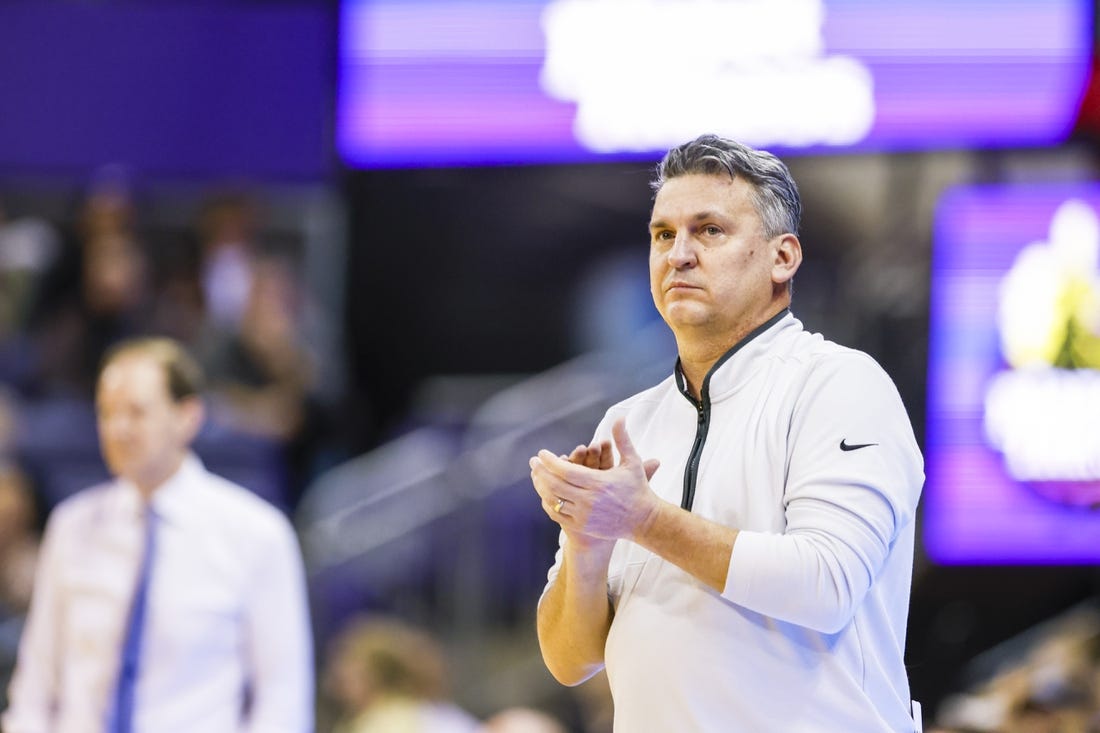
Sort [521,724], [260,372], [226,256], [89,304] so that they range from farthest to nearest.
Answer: [226,256], [89,304], [260,372], [521,724]

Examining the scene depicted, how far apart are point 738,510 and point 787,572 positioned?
0.79 ft

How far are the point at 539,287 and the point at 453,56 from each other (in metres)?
2.42

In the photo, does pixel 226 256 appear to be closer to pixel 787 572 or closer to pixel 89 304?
pixel 89 304

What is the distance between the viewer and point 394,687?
6.80 m

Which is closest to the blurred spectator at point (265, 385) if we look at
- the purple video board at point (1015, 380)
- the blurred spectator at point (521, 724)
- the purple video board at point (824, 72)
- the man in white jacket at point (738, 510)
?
the purple video board at point (824, 72)

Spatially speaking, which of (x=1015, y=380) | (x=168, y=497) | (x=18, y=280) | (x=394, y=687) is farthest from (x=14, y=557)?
(x=1015, y=380)

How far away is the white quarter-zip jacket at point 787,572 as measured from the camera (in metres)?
2.56

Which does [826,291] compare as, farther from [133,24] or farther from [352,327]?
[133,24]

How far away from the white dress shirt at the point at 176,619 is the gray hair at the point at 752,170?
295 cm

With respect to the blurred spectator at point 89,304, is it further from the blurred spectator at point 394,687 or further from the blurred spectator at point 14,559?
the blurred spectator at point 394,687

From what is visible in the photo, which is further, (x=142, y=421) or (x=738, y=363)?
(x=142, y=421)

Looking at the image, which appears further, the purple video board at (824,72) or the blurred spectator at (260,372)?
the blurred spectator at (260,372)

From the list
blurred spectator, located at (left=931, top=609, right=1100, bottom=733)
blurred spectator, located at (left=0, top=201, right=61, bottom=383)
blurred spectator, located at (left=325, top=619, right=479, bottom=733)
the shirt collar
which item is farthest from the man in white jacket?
blurred spectator, located at (left=0, top=201, right=61, bottom=383)

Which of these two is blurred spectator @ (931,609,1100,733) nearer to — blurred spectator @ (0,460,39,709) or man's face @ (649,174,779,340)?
man's face @ (649,174,779,340)
